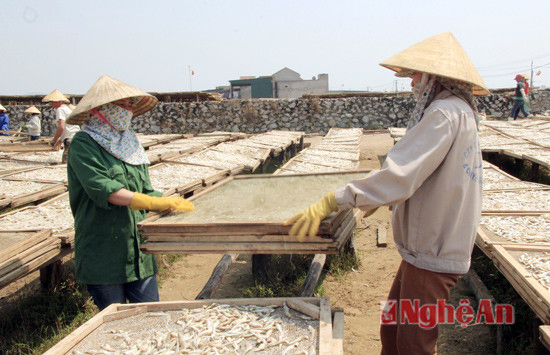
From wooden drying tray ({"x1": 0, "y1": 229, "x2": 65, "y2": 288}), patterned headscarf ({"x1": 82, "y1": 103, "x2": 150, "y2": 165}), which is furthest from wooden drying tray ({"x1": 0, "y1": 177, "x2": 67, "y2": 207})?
patterned headscarf ({"x1": 82, "y1": 103, "x2": 150, "y2": 165})

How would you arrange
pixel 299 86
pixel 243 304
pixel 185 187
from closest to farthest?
pixel 243 304, pixel 185 187, pixel 299 86

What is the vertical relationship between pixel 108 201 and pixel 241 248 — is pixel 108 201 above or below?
above

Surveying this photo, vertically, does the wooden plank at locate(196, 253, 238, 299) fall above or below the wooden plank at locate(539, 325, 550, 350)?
below

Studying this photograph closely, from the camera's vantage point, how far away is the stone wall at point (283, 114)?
16.3 meters

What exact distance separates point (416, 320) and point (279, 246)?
70cm

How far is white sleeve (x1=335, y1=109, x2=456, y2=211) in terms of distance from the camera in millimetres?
1683

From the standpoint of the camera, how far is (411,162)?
5.55 feet

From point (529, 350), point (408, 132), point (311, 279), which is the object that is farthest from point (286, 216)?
point (529, 350)

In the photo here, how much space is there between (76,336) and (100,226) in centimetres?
69

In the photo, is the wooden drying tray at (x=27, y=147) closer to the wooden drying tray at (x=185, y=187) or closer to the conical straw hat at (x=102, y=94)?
the wooden drying tray at (x=185, y=187)

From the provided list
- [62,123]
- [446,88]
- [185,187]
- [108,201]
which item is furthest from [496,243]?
[62,123]

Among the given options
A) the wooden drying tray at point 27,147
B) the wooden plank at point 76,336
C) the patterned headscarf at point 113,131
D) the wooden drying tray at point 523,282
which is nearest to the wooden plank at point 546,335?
the wooden drying tray at point 523,282

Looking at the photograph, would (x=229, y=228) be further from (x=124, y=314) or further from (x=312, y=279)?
(x=312, y=279)

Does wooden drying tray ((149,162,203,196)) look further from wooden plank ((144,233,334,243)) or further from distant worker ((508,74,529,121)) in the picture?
distant worker ((508,74,529,121))
